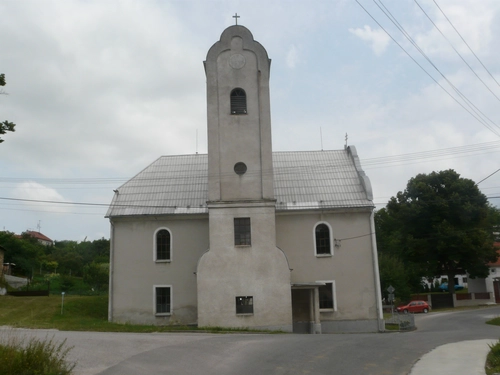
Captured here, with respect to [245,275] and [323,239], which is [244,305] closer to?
[245,275]

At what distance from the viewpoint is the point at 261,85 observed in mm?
29031

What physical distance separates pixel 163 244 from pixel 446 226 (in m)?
32.7

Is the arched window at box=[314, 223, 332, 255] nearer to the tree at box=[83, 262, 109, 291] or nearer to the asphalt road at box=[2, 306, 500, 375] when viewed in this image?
the asphalt road at box=[2, 306, 500, 375]

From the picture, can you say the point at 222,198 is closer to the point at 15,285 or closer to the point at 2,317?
the point at 2,317

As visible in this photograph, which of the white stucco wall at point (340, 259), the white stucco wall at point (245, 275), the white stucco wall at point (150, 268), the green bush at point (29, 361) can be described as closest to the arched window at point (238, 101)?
the white stucco wall at point (245, 275)

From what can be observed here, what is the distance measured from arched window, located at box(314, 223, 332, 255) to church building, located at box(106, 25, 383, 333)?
59 mm

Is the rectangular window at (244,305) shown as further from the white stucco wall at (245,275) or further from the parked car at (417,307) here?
the parked car at (417,307)

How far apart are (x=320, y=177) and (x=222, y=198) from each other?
25.0 feet

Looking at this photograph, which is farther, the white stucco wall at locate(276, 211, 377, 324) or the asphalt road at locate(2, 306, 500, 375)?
the white stucco wall at locate(276, 211, 377, 324)

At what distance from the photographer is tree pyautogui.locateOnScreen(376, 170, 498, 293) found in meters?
51.8

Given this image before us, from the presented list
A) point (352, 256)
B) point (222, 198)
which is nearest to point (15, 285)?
point (222, 198)

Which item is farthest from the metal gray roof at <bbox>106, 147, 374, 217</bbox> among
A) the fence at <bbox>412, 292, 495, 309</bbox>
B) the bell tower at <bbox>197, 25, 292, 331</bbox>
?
the fence at <bbox>412, 292, 495, 309</bbox>

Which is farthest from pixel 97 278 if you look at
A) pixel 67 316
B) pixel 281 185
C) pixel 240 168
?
pixel 240 168

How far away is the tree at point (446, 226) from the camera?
51844 mm
